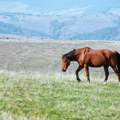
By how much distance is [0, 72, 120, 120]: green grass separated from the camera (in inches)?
572

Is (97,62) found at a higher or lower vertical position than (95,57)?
lower

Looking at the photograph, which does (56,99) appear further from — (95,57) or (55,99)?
(95,57)

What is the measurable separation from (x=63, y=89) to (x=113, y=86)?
9.99 ft

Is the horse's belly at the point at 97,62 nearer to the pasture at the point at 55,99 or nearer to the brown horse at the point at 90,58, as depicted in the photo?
the brown horse at the point at 90,58

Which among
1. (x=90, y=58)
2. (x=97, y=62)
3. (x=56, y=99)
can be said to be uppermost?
(x=90, y=58)

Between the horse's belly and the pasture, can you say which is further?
the horse's belly

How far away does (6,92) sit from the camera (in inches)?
674

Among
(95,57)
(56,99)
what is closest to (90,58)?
(95,57)

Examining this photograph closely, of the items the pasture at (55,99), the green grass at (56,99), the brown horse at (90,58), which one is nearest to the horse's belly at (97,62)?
the brown horse at (90,58)

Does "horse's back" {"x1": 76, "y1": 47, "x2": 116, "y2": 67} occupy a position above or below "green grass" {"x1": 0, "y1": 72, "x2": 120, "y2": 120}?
above

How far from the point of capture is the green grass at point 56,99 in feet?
47.7

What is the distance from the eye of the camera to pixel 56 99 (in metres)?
16.7


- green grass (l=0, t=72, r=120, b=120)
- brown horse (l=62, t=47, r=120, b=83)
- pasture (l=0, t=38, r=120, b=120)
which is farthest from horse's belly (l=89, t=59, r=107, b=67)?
green grass (l=0, t=72, r=120, b=120)

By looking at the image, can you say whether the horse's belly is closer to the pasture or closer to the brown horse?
the brown horse
